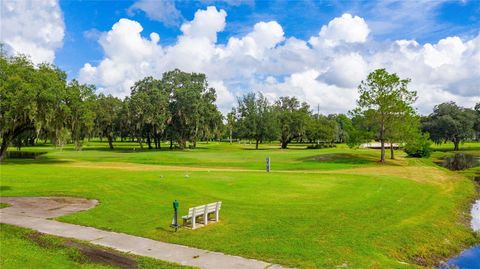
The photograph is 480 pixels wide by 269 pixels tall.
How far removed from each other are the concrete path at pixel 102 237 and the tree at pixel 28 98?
20.8 m

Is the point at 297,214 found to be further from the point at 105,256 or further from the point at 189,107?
the point at 189,107

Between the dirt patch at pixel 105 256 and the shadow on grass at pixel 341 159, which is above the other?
the shadow on grass at pixel 341 159

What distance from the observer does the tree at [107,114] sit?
81938 millimetres

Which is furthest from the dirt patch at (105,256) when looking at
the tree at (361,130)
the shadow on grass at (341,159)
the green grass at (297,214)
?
the tree at (361,130)

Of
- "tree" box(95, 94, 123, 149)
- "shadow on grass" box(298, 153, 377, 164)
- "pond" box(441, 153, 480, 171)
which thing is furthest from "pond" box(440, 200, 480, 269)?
"tree" box(95, 94, 123, 149)

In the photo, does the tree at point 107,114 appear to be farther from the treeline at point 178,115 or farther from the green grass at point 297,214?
the green grass at point 297,214

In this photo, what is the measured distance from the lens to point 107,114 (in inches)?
3255

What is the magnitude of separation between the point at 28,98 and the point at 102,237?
29.1 m

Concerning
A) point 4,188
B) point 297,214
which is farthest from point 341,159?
point 4,188

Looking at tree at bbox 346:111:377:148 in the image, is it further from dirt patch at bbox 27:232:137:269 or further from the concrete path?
dirt patch at bbox 27:232:137:269

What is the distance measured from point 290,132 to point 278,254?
279 ft

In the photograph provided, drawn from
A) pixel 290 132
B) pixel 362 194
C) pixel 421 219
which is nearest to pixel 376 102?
pixel 362 194

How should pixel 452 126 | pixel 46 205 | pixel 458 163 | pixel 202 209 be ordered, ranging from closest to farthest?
1. pixel 202 209
2. pixel 46 205
3. pixel 458 163
4. pixel 452 126

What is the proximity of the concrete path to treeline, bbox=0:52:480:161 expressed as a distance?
2239cm
